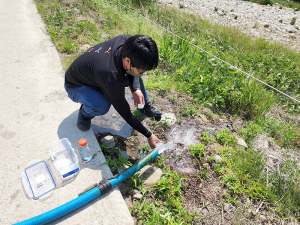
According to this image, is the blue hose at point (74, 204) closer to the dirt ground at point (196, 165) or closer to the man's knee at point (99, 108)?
the dirt ground at point (196, 165)

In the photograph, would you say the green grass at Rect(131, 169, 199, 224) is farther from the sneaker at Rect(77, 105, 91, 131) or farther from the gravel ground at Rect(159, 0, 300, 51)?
the gravel ground at Rect(159, 0, 300, 51)

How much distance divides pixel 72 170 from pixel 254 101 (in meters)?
2.57

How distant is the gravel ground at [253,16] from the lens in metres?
8.03

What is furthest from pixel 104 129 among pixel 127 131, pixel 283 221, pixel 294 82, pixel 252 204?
pixel 294 82

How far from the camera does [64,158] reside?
2.04 meters

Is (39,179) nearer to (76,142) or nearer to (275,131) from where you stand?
(76,142)

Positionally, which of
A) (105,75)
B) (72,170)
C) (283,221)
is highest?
(105,75)

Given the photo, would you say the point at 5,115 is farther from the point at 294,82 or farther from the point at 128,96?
the point at 294,82

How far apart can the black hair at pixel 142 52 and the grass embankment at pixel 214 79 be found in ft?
3.52

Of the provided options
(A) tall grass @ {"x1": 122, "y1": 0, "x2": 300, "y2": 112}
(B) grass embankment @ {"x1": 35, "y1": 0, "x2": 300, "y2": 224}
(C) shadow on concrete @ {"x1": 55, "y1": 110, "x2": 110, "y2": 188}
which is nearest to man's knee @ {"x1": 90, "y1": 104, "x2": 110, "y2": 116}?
(C) shadow on concrete @ {"x1": 55, "y1": 110, "x2": 110, "y2": 188}

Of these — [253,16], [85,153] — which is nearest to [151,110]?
[85,153]

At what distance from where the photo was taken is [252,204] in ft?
6.23

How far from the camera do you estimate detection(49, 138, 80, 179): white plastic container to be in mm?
1888

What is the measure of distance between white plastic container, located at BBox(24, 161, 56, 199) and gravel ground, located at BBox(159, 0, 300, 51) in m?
7.50
